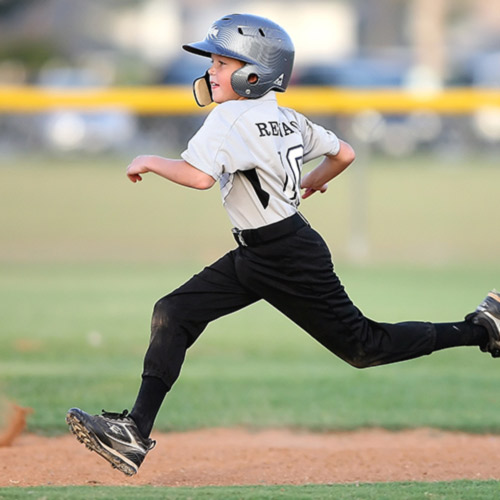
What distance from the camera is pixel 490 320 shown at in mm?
5387

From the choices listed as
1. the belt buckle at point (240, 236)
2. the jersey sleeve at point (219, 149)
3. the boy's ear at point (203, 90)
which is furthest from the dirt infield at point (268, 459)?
the boy's ear at point (203, 90)

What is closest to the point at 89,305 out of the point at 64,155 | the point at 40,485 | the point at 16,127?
the point at 40,485

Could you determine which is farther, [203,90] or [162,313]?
[203,90]

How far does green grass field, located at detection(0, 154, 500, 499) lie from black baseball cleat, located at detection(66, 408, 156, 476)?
18 cm

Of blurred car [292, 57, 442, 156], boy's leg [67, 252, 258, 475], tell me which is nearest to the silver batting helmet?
boy's leg [67, 252, 258, 475]

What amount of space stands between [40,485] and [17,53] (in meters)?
39.2

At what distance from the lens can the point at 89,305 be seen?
424 inches

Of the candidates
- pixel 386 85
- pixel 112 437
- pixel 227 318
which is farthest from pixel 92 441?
pixel 386 85

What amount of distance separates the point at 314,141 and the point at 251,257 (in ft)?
2.27

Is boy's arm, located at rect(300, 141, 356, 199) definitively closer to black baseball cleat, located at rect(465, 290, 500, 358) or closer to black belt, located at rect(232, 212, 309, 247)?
black belt, located at rect(232, 212, 309, 247)

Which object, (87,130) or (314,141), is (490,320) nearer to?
(314,141)

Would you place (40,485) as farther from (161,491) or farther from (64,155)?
(64,155)

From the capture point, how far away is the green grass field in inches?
284

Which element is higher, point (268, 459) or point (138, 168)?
point (138, 168)
